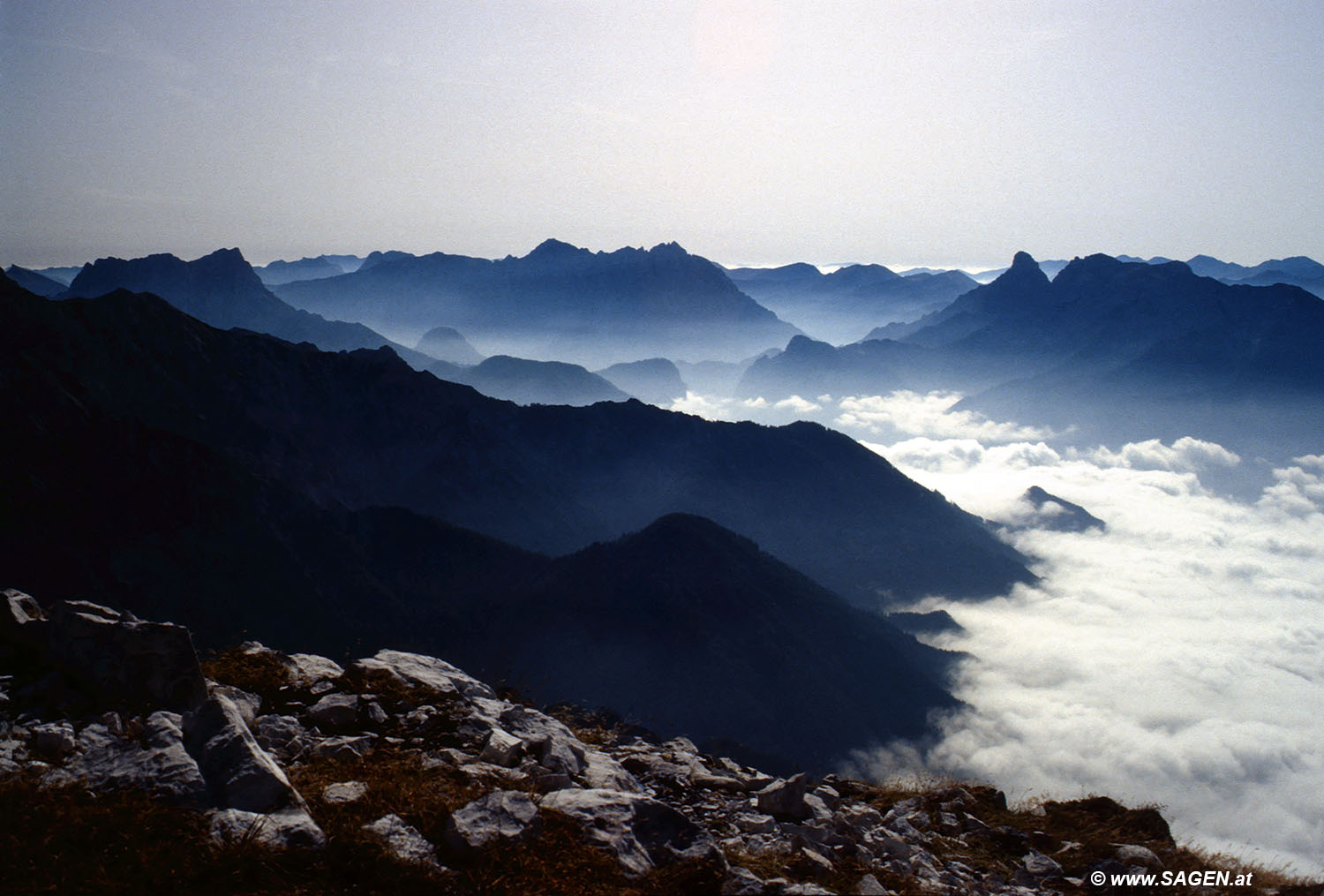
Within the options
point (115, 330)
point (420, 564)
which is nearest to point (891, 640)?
point (420, 564)

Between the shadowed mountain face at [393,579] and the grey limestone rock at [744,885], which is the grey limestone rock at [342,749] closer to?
the grey limestone rock at [744,885]

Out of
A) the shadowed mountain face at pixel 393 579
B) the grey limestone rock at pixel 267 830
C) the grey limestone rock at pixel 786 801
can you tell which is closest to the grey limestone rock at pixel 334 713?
the grey limestone rock at pixel 267 830

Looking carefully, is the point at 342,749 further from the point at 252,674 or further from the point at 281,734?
the point at 252,674

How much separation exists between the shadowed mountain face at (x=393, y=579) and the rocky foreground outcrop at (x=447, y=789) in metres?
87.7

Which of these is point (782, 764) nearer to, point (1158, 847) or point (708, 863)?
point (1158, 847)

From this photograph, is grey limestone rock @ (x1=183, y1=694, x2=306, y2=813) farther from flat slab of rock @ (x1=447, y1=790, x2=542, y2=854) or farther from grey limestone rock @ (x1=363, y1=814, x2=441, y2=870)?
flat slab of rock @ (x1=447, y1=790, x2=542, y2=854)

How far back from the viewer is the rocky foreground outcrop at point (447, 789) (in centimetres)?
923

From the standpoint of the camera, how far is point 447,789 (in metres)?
10.7

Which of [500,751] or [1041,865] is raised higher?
[500,751]

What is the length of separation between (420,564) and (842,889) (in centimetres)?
14404

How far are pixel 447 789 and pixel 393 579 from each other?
137345 millimetres

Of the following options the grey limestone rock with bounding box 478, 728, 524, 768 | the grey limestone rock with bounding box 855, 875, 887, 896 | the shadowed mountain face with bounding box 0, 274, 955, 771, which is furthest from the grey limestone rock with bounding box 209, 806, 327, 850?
the shadowed mountain face with bounding box 0, 274, 955, 771

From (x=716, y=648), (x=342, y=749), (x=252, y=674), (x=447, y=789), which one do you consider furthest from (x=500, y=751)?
(x=716, y=648)

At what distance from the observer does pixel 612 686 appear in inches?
4993
